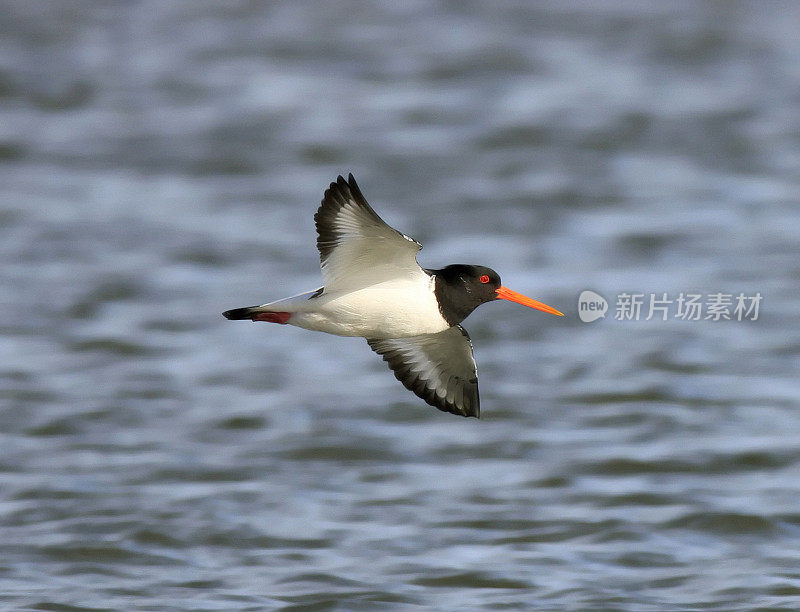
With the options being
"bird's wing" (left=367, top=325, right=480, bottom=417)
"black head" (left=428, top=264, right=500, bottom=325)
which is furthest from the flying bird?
"bird's wing" (left=367, top=325, right=480, bottom=417)

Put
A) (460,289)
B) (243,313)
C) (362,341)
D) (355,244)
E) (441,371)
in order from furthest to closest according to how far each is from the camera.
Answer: (362,341)
(441,371)
(460,289)
(355,244)
(243,313)

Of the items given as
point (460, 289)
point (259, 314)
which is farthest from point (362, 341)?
point (259, 314)

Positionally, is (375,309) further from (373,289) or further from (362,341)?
(362,341)

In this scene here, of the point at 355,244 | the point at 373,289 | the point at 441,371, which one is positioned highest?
the point at 355,244

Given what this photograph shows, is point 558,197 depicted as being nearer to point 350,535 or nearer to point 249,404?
point 249,404

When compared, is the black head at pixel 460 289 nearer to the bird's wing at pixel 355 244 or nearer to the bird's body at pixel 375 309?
the bird's body at pixel 375 309

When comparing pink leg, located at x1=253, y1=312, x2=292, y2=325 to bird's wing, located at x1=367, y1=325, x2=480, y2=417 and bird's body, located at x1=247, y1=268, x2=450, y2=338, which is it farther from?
bird's wing, located at x1=367, y1=325, x2=480, y2=417

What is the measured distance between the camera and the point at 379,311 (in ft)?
26.1

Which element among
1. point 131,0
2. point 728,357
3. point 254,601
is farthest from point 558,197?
point 254,601

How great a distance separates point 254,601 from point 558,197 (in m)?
12.3

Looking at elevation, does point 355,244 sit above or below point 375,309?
above

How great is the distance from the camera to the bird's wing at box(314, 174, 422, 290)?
7.65 meters

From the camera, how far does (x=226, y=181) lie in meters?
23.9

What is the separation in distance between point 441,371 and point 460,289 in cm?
116
